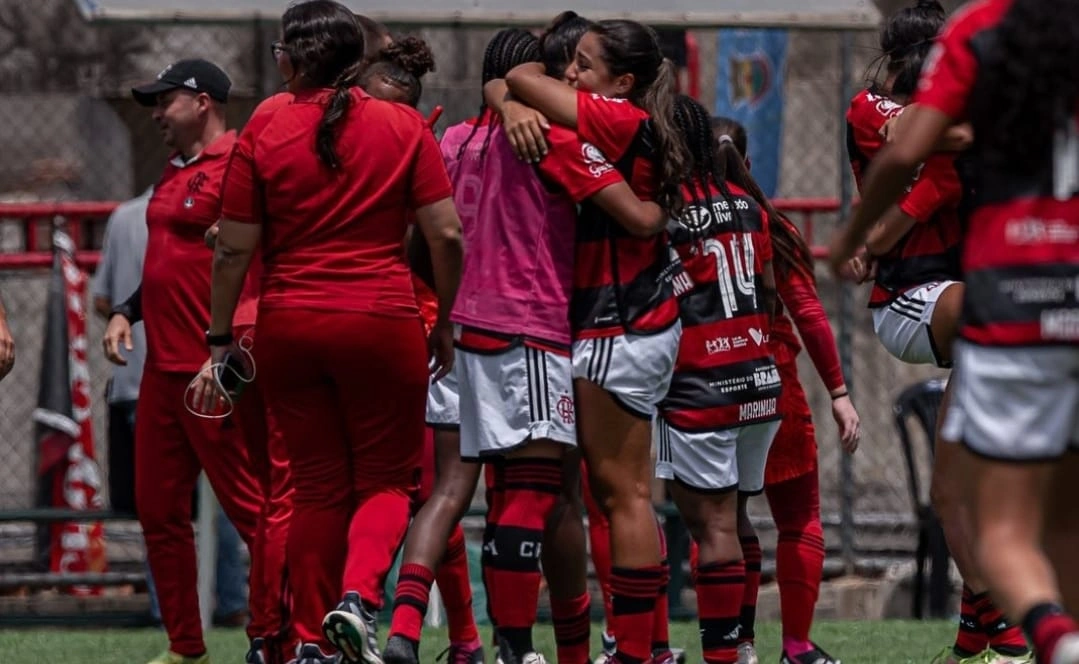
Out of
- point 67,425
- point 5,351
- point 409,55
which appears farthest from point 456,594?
point 67,425

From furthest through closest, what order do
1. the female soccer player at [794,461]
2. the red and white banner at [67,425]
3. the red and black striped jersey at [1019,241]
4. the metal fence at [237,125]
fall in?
the metal fence at [237,125] → the red and white banner at [67,425] → the female soccer player at [794,461] → the red and black striped jersey at [1019,241]

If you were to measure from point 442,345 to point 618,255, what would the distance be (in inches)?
22.7

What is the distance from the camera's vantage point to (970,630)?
6.47 metres

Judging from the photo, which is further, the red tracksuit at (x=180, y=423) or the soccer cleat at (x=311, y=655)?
the red tracksuit at (x=180, y=423)

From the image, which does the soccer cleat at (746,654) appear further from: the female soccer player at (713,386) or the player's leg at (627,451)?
the player's leg at (627,451)

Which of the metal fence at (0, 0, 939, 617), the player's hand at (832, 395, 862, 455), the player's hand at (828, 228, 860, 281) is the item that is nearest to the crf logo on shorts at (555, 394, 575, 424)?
the player's hand at (828, 228, 860, 281)

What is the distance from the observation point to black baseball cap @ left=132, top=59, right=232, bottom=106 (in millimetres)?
7641

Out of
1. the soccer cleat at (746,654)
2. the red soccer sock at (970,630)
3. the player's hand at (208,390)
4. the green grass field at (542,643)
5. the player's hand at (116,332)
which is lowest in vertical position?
the green grass field at (542,643)

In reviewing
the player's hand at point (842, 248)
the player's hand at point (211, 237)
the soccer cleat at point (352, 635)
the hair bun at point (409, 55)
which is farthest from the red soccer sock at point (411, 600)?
the player's hand at point (842, 248)

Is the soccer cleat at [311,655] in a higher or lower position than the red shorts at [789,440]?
lower

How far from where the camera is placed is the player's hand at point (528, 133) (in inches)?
233

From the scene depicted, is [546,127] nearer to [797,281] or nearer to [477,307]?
[477,307]

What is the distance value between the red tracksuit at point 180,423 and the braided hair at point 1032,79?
355cm

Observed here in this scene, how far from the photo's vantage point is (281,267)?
5.98 m
